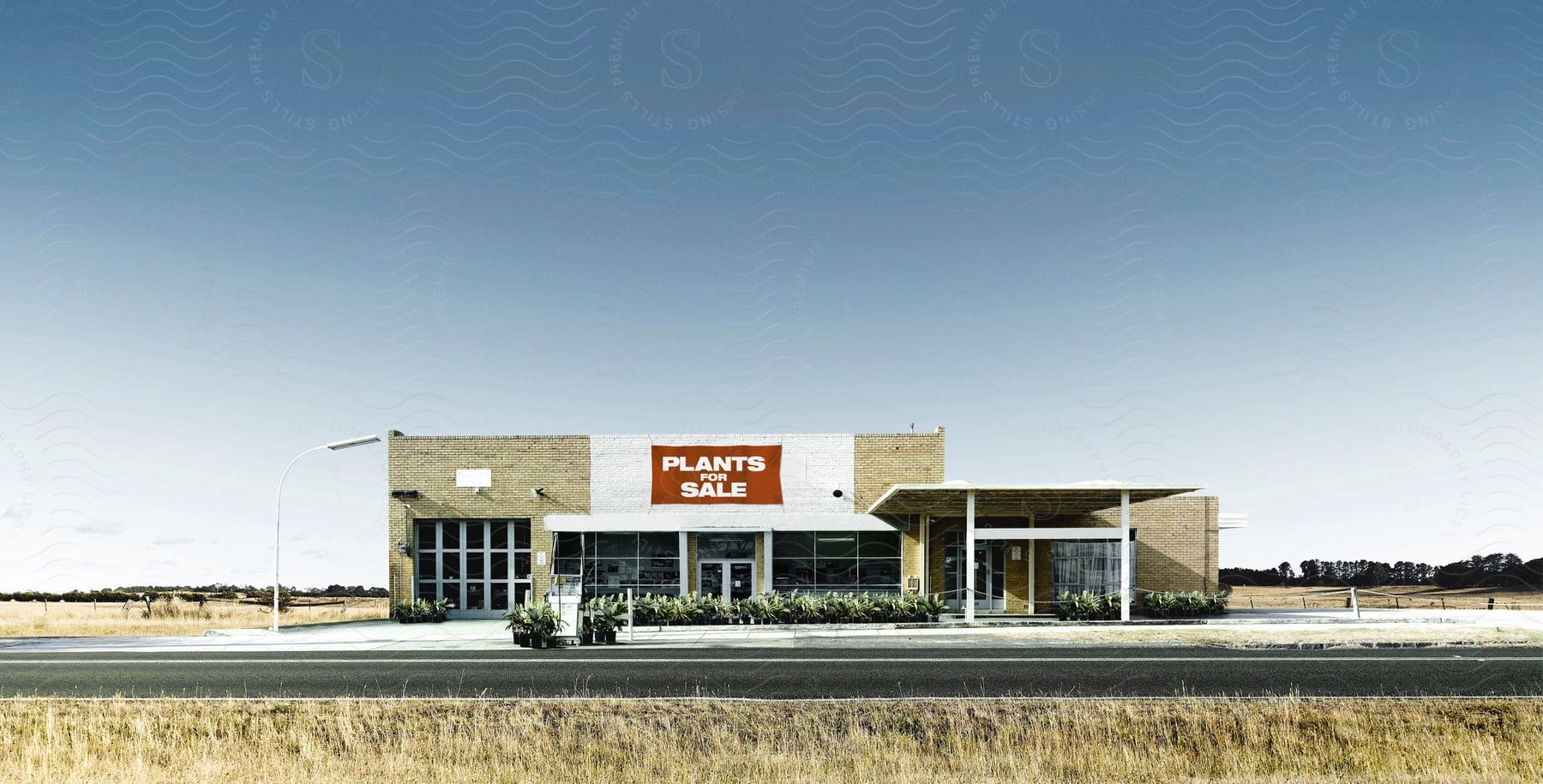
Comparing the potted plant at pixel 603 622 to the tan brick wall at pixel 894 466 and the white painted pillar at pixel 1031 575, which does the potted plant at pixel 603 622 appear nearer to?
the tan brick wall at pixel 894 466

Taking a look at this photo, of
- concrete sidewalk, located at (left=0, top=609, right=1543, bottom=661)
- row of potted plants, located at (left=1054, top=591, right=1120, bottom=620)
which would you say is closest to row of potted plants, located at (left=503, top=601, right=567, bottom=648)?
concrete sidewalk, located at (left=0, top=609, right=1543, bottom=661)

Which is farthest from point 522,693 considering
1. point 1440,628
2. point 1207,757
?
point 1440,628

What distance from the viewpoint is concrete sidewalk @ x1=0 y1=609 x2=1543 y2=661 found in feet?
72.4

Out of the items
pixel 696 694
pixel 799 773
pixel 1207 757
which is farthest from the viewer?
pixel 696 694

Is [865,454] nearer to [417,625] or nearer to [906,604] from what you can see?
[906,604]

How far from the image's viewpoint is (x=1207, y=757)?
1089cm

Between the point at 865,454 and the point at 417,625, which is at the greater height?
the point at 865,454

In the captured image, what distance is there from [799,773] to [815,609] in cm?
1731

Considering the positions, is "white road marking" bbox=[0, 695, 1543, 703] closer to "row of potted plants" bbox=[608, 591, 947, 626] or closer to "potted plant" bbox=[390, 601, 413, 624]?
"row of potted plants" bbox=[608, 591, 947, 626]

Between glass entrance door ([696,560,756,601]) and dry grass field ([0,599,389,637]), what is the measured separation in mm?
11239

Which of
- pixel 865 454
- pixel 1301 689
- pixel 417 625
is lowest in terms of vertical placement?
pixel 417 625

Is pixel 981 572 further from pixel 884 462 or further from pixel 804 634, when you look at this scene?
pixel 804 634

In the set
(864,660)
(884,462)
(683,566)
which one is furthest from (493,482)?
(864,660)

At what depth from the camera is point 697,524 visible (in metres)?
30.2
